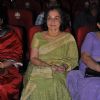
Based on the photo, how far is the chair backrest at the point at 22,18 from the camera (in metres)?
5.69

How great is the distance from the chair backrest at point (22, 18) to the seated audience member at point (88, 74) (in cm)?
163

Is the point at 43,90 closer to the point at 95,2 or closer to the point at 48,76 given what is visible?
the point at 48,76

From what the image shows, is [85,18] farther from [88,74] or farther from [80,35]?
[88,74]

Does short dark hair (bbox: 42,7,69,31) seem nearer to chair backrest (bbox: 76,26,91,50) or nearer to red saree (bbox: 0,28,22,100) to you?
chair backrest (bbox: 76,26,91,50)

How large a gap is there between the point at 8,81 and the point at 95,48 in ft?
3.20

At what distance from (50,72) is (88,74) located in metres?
0.39

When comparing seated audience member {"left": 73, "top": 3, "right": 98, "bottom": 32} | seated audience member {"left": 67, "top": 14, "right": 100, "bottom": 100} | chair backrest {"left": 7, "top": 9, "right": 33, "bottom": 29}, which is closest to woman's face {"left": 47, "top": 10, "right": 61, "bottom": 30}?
seated audience member {"left": 67, "top": 14, "right": 100, "bottom": 100}

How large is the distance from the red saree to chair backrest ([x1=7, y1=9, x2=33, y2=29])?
1.44 meters

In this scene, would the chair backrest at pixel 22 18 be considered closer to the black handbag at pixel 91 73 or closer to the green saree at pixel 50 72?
the green saree at pixel 50 72

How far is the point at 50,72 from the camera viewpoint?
4.01m

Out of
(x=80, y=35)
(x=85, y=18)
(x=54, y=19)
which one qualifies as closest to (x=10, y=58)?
(x=54, y=19)

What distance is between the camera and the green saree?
3871 millimetres

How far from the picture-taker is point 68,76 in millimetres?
4055

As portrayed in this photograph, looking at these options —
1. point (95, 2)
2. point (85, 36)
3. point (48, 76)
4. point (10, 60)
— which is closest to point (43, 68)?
point (48, 76)
